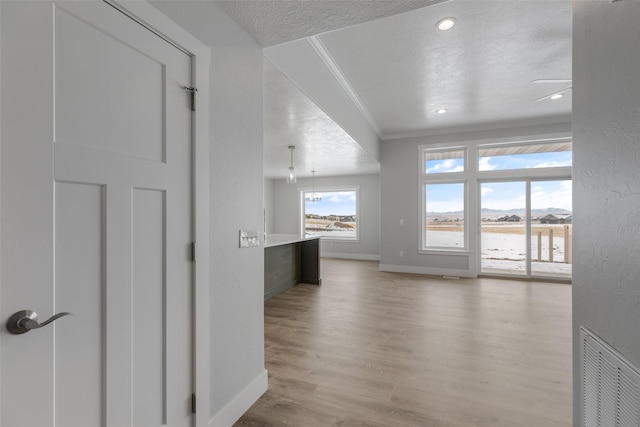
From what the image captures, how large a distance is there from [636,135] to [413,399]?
1879mm

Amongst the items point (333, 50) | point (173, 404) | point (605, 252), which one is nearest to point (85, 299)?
point (173, 404)

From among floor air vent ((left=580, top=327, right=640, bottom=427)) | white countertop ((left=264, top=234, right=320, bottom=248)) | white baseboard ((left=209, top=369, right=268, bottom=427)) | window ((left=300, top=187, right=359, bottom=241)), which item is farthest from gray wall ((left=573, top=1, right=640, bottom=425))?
window ((left=300, top=187, right=359, bottom=241))

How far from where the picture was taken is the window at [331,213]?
876 centimetres

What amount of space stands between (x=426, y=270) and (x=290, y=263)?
10.0 ft

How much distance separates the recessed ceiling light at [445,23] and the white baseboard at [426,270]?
4.62 meters

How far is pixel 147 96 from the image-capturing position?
1.25 meters

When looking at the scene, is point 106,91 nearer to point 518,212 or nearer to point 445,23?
point 445,23

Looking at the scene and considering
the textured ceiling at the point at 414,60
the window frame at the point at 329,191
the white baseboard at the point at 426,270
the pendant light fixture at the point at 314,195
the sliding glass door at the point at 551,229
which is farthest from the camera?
the pendant light fixture at the point at 314,195

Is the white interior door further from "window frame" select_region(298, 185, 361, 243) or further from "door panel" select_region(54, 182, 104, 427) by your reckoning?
"window frame" select_region(298, 185, 361, 243)

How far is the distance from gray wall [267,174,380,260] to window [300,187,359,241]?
19cm

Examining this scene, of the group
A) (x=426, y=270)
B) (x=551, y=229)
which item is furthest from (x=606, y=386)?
(x=551, y=229)

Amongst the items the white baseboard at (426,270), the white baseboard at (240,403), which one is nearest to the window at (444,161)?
the white baseboard at (426,270)

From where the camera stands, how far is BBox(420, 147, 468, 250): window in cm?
598

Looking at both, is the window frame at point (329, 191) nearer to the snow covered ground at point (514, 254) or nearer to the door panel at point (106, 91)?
the snow covered ground at point (514, 254)
